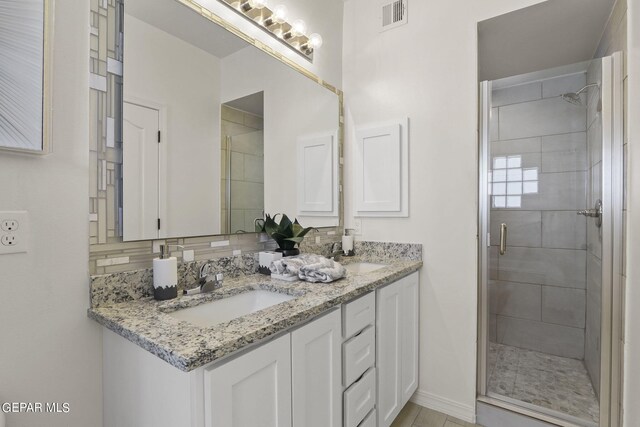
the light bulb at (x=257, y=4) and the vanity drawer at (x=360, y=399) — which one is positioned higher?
the light bulb at (x=257, y=4)

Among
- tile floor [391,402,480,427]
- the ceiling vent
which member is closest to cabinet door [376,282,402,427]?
tile floor [391,402,480,427]

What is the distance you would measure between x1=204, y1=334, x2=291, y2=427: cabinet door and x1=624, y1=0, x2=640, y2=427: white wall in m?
1.40

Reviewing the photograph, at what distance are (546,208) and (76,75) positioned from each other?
8.77ft

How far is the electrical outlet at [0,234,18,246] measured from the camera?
0.82 metres

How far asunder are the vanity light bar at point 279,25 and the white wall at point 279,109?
0.48 feet

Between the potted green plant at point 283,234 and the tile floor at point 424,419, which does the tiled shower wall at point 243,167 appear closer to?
the potted green plant at point 283,234

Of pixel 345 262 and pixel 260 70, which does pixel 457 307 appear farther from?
pixel 260 70

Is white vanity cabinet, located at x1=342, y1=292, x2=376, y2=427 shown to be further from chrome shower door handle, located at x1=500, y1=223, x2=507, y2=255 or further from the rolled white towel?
chrome shower door handle, located at x1=500, y1=223, x2=507, y2=255

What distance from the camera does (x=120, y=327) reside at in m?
0.85

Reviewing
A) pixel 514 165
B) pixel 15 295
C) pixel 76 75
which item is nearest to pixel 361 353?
pixel 15 295

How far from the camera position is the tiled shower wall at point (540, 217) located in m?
1.95

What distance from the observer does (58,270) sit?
92cm

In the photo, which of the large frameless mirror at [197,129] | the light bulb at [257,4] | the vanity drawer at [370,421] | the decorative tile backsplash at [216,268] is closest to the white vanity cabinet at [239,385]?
the decorative tile backsplash at [216,268]

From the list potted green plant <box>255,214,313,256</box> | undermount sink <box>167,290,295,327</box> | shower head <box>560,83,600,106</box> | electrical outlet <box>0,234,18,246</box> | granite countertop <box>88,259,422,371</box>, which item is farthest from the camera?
shower head <box>560,83,600,106</box>
